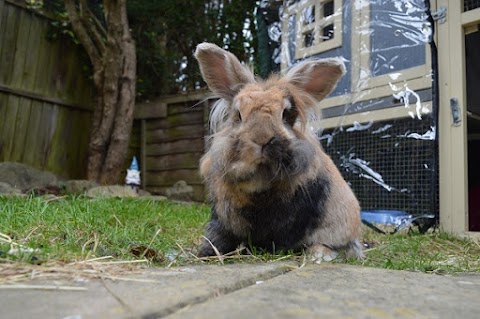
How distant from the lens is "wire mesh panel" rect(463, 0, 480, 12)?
3.54 m

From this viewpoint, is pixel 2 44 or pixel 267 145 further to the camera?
pixel 2 44

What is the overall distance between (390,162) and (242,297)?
10.3ft

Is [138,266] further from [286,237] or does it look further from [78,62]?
[78,62]

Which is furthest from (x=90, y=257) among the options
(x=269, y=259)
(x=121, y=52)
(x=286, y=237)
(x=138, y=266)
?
(x=121, y=52)

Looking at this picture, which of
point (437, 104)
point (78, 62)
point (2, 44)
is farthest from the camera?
point (78, 62)

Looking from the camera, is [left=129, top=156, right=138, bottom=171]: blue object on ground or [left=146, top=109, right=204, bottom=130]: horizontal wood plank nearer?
[left=129, top=156, right=138, bottom=171]: blue object on ground

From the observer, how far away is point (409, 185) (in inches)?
148

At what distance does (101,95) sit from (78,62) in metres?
0.82

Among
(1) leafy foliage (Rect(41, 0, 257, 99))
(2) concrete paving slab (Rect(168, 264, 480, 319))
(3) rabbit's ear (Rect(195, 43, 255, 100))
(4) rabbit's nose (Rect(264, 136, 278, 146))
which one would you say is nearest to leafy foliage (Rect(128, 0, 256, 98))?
(1) leafy foliage (Rect(41, 0, 257, 99))

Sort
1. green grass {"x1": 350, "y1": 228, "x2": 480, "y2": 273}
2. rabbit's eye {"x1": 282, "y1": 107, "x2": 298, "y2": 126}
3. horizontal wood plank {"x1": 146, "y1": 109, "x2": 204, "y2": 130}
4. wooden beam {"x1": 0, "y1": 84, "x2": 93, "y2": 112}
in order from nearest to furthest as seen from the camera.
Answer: green grass {"x1": 350, "y1": 228, "x2": 480, "y2": 273} < rabbit's eye {"x1": 282, "y1": 107, "x2": 298, "y2": 126} < wooden beam {"x1": 0, "y1": 84, "x2": 93, "y2": 112} < horizontal wood plank {"x1": 146, "y1": 109, "x2": 204, "y2": 130}

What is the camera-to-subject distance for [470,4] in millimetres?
3598

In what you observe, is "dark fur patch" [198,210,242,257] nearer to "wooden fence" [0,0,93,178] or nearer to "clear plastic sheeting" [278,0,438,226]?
"clear plastic sheeting" [278,0,438,226]

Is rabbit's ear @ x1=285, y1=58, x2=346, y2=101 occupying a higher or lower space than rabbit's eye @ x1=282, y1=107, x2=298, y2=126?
higher

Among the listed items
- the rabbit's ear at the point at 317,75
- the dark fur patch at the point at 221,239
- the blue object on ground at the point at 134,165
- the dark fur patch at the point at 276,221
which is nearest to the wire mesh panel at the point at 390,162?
the rabbit's ear at the point at 317,75
